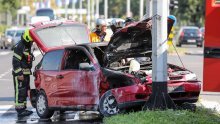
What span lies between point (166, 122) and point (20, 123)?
4.02 m

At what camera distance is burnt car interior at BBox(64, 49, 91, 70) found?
13859 mm

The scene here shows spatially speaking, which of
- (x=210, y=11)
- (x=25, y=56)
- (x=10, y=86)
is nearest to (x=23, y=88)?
(x=25, y=56)

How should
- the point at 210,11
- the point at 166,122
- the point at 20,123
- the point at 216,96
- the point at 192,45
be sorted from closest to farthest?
the point at 166,122 < the point at 210,11 < the point at 20,123 < the point at 216,96 < the point at 192,45

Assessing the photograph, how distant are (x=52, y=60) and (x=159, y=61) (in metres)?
2.81

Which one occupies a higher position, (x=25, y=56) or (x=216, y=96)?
(x=25, y=56)

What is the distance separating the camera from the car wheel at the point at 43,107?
14234mm

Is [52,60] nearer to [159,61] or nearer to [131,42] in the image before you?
[131,42]

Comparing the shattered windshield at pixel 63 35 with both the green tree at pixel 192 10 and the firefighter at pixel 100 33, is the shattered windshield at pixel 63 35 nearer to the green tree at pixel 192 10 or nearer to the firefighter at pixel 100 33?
the firefighter at pixel 100 33

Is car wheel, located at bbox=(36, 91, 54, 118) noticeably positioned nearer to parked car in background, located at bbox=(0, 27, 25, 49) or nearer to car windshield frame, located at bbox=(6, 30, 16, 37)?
parked car in background, located at bbox=(0, 27, 25, 49)

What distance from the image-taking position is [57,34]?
16.0 metres

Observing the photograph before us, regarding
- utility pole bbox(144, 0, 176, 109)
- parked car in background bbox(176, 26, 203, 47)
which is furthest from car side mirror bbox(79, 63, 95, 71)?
parked car in background bbox(176, 26, 203, 47)

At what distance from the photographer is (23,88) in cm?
1507

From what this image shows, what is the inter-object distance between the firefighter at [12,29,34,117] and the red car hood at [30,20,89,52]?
211 millimetres

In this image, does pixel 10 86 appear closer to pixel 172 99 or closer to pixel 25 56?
pixel 25 56
